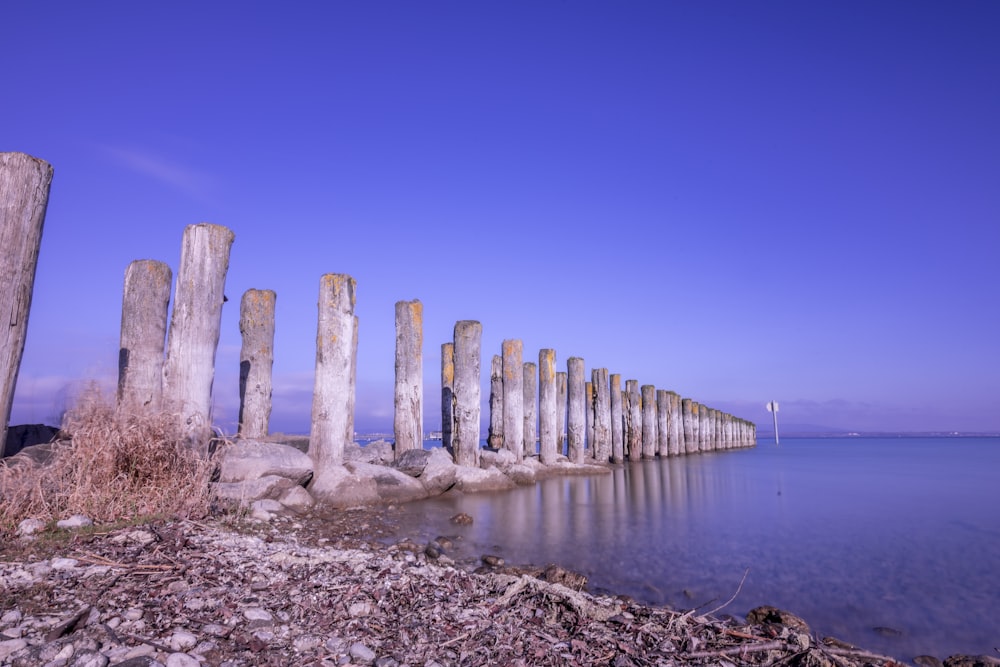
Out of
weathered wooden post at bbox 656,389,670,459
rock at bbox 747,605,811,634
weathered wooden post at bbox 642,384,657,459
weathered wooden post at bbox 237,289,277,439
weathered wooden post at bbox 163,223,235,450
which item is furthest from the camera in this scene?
weathered wooden post at bbox 656,389,670,459

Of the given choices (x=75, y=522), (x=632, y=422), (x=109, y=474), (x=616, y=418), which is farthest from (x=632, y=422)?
(x=75, y=522)

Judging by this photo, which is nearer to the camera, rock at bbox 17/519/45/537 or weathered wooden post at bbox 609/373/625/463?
rock at bbox 17/519/45/537

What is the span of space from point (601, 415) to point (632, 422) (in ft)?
11.7

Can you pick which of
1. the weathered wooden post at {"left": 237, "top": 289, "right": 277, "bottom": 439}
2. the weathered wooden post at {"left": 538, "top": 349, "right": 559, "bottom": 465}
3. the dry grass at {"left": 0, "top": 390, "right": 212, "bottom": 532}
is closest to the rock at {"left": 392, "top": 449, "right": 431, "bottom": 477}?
the weathered wooden post at {"left": 237, "top": 289, "right": 277, "bottom": 439}

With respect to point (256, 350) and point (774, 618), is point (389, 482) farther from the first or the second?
point (774, 618)

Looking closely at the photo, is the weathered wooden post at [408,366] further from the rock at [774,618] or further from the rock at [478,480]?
the rock at [774,618]

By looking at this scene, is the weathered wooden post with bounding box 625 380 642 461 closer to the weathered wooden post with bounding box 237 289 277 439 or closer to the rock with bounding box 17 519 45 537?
the weathered wooden post with bounding box 237 289 277 439

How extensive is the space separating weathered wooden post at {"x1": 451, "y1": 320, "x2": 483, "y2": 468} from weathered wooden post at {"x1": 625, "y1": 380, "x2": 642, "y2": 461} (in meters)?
10.4

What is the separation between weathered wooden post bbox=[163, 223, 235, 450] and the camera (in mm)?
6457

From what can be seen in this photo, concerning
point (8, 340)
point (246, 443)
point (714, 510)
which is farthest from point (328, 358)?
point (714, 510)

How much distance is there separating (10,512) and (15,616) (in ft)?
6.63

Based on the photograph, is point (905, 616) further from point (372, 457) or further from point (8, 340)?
point (372, 457)

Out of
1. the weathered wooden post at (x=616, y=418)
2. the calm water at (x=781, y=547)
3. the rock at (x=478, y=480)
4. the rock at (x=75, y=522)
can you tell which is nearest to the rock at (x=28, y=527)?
the rock at (x=75, y=522)

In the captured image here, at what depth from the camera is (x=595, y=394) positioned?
17.8m
